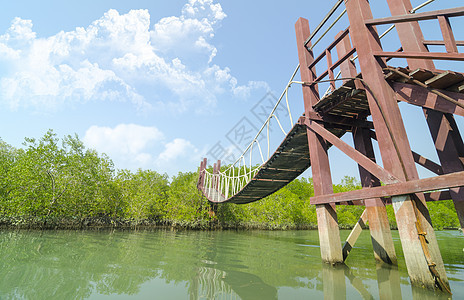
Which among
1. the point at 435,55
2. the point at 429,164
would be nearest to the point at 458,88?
the point at 435,55

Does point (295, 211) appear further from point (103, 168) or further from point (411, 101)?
point (411, 101)

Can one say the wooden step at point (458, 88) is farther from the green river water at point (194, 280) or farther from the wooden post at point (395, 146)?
the green river water at point (194, 280)

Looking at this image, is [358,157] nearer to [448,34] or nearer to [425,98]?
[425,98]

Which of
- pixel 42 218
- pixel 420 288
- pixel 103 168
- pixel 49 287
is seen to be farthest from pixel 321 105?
pixel 103 168

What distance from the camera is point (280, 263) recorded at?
166 inches

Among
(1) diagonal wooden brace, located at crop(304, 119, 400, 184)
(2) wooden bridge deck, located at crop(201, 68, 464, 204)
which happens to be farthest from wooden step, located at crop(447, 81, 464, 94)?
(1) diagonal wooden brace, located at crop(304, 119, 400, 184)

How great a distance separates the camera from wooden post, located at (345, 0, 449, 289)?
7.59ft

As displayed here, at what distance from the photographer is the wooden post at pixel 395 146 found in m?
2.31

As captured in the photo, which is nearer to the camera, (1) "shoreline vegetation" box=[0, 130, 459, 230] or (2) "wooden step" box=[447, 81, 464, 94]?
(2) "wooden step" box=[447, 81, 464, 94]

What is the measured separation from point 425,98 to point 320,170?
1833 millimetres

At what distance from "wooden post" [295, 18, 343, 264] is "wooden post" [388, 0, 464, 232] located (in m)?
1.56

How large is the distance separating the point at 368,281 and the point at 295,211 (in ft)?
74.9

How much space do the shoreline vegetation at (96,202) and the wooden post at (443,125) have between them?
15.1 meters

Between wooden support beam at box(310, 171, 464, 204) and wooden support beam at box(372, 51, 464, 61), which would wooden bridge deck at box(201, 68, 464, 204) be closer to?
wooden support beam at box(372, 51, 464, 61)
